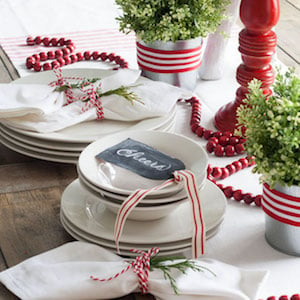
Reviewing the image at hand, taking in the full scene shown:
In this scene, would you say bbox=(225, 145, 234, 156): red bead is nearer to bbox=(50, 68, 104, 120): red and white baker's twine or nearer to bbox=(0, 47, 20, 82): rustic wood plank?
bbox=(50, 68, 104, 120): red and white baker's twine

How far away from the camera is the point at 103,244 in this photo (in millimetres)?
1182

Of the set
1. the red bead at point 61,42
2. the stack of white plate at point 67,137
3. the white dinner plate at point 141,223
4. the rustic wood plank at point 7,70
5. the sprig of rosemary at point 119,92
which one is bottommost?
the rustic wood plank at point 7,70

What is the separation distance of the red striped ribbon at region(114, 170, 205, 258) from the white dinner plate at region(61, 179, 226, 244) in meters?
0.02

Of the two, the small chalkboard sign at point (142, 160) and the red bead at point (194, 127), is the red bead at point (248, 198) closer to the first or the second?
the small chalkboard sign at point (142, 160)

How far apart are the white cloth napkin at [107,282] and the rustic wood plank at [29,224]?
0.27 feet

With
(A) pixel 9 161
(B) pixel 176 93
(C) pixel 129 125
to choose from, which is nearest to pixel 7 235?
(A) pixel 9 161

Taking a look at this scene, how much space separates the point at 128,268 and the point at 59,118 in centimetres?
54

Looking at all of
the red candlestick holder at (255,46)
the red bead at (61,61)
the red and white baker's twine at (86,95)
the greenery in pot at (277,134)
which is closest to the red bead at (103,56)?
the red bead at (61,61)

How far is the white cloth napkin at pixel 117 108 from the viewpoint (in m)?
1.52

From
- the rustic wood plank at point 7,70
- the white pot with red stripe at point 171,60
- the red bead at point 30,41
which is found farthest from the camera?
the red bead at point 30,41

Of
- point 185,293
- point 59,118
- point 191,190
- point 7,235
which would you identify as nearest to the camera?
point 185,293

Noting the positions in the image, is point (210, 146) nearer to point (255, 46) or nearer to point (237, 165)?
point (237, 165)

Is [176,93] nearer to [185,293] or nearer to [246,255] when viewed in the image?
[246,255]

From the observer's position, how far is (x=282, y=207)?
46.8 inches
